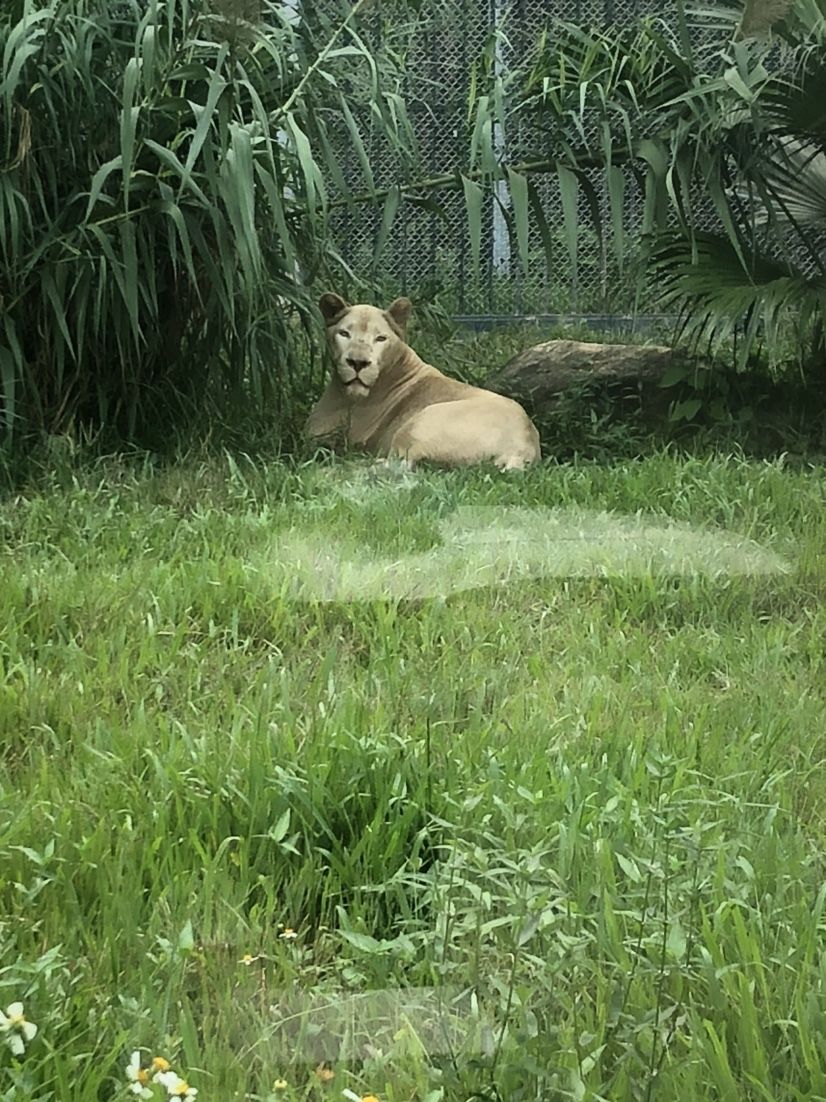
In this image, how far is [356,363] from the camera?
389 cm

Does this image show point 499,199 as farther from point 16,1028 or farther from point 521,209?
point 16,1028

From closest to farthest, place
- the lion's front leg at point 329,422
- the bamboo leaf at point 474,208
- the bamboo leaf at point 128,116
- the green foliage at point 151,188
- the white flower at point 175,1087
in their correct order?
the white flower at point 175,1087, the bamboo leaf at point 128,116, the green foliage at point 151,188, the lion's front leg at point 329,422, the bamboo leaf at point 474,208

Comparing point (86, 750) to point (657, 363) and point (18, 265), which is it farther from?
point (657, 363)

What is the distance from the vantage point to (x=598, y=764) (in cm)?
159

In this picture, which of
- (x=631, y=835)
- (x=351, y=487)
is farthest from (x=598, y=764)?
A: (x=351, y=487)

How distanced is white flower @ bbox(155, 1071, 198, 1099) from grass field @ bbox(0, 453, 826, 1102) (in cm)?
1

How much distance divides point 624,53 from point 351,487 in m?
1.77

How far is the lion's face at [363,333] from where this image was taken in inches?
153

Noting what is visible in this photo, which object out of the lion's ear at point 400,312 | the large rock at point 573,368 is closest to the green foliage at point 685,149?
the large rock at point 573,368

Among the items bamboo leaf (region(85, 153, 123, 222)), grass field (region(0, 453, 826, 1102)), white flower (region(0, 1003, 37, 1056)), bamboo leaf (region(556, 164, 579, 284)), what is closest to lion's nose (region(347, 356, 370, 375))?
bamboo leaf (region(556, 164, 579, 284))

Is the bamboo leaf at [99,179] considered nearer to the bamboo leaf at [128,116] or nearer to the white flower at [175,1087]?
the bamboo leaf at [128,116]

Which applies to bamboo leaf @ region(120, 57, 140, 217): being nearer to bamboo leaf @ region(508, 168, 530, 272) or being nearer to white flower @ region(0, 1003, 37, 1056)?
bamboo leaf @ region(508, 168, 530, 272)

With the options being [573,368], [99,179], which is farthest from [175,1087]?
[573,368]

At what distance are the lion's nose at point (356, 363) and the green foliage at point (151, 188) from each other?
0.31 meters
